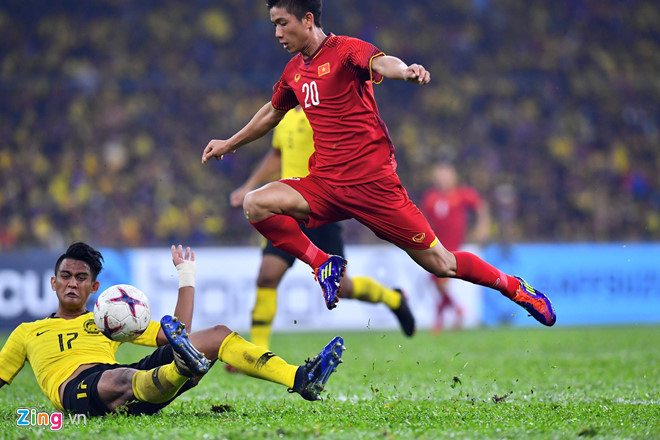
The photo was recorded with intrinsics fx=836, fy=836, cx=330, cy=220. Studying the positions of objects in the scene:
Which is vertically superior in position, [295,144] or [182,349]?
[295,144]

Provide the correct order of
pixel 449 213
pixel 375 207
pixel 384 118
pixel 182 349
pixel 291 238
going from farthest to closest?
pixel 384 118 → pixel 449 213 → pixel 291 238 → pixel 375 207 → pixel 182 349

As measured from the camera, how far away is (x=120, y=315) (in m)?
4.32

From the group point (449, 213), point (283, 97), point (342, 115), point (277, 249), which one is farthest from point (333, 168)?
point (449, 213)

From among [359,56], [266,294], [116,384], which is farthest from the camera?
[266,294]

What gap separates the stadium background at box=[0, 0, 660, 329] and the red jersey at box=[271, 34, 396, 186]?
745 centimetres

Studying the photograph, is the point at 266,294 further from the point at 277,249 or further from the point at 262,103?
the point at 262,103

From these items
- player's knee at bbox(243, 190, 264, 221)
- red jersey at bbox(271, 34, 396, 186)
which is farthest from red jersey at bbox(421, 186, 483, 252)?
player's knee at bbox(243, 190, 264, 221)

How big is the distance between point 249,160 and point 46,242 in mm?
4218

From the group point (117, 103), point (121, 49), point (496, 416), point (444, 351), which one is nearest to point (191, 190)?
point (117, 103)

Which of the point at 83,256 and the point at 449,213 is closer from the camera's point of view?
the point at 83,256

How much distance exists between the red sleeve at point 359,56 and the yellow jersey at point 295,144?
2128 mm

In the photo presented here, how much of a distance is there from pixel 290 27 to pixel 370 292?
11.9ft

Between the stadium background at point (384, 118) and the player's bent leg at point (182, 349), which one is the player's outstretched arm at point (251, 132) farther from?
the stadium background at point (384, 118)

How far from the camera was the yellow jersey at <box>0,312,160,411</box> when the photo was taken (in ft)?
15.0
